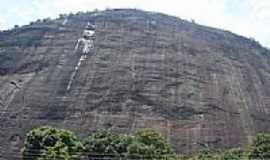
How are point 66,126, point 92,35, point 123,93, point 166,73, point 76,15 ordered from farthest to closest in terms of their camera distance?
point 76,15 → point 92,35 → point 166,73 → point 123,93 → point 66,126

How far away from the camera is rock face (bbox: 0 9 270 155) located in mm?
51500

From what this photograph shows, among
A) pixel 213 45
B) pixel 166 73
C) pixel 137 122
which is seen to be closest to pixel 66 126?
pixel 137 122

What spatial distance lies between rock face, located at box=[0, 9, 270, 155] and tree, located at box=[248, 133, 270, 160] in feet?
35.0

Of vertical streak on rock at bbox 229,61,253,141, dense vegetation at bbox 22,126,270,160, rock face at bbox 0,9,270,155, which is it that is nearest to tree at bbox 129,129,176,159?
dense vegetation at bbox 22,126,270,160

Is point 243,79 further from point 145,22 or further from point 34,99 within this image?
point 34,99

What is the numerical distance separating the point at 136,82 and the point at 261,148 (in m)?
23.0

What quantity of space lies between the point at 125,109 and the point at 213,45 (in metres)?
22.4

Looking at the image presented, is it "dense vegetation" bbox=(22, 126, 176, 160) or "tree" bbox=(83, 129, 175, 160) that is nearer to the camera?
"dense vegetation" bbox=(22, 126, 176, 160)

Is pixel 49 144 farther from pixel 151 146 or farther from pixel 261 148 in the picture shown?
pixel 261 148

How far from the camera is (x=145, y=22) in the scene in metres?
74.9

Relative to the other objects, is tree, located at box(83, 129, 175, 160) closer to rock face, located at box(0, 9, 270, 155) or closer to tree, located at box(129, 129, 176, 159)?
tree, located at box(129, 129, 176, 159)

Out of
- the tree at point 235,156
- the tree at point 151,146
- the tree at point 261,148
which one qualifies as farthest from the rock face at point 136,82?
the tree at point 261,148

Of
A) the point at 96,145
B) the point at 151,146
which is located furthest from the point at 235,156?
the point at 96,145

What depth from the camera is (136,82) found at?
57875mm
